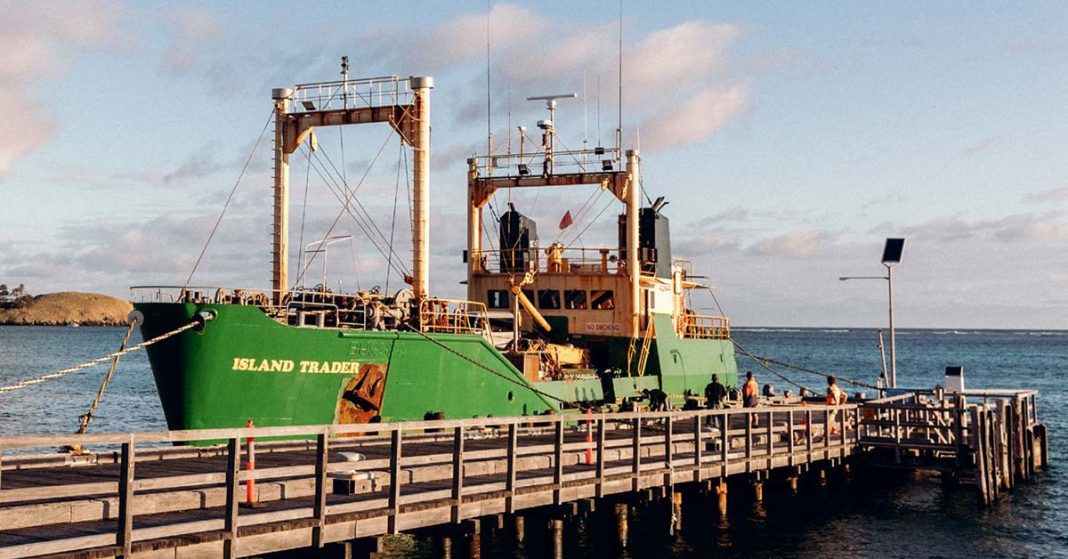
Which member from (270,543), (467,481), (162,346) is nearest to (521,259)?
(162,346)

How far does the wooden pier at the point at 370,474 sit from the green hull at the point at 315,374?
1019 mm

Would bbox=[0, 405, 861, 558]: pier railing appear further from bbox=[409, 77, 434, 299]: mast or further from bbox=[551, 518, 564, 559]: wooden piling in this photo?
bbox=[409, 77, 434, 299]: mast

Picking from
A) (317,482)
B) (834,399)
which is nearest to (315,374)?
(317,482)

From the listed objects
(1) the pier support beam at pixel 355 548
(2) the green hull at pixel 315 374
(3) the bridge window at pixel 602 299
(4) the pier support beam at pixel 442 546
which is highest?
(3) the bridge window at pixel 602 299

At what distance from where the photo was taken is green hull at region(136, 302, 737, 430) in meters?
21.9

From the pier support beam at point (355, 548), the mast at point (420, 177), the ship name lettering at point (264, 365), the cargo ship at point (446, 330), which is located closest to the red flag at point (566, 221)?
the cargo ship at point (446, 330)

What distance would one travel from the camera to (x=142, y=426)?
57906 mm

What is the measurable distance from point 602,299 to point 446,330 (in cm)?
925

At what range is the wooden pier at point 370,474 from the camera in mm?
12234

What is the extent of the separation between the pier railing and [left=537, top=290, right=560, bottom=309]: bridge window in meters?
11.2

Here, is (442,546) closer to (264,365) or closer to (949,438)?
(264,365)

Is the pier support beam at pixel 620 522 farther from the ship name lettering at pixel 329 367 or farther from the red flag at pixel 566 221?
the red flag at pixel 566 221

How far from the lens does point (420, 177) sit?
2884cm

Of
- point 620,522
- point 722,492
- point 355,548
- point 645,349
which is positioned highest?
point 645,349
